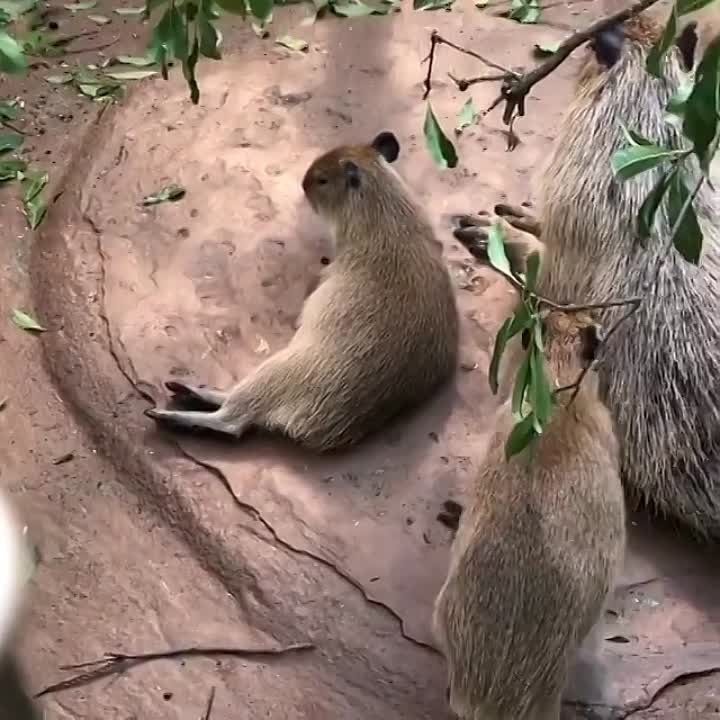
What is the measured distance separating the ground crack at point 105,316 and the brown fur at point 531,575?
1.32 m

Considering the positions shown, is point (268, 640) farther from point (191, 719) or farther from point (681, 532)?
point (681, 532)

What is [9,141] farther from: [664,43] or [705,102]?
[705,102]

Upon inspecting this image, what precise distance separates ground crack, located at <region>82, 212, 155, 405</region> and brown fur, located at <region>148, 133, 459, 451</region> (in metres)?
0.17

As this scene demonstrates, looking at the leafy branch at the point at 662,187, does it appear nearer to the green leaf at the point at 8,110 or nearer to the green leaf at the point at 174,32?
the green leaf at the point at 174,32

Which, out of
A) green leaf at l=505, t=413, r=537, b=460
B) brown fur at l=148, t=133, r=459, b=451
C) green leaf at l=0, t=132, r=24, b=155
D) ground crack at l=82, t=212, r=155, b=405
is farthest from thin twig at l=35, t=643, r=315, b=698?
green leaf at l=0, t=132, r=24, b=155

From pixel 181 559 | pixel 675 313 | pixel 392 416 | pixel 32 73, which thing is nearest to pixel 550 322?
pixel 675 313

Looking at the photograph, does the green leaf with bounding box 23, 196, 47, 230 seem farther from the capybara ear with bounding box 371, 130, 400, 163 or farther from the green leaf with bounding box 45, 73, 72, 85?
the capybara ear with bounding box 371, 130, 400, 163

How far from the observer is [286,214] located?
392cm

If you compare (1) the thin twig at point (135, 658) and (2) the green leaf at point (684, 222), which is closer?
(2) the green leaf at point (684, 222)

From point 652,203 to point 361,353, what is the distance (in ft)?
5.48

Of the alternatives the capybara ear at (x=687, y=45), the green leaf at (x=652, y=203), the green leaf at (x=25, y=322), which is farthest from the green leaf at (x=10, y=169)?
the green leaf at (x=652, y=203)

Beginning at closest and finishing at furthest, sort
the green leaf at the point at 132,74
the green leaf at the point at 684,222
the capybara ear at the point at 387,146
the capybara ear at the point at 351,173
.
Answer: the green leaf at the point at 684,222, the capybara ear at the point at 351,173, the capybara ear at the point at 387,146, the green leaf at the point at 132,74

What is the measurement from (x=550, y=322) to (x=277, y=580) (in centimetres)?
99

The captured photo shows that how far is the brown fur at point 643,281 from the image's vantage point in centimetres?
298
